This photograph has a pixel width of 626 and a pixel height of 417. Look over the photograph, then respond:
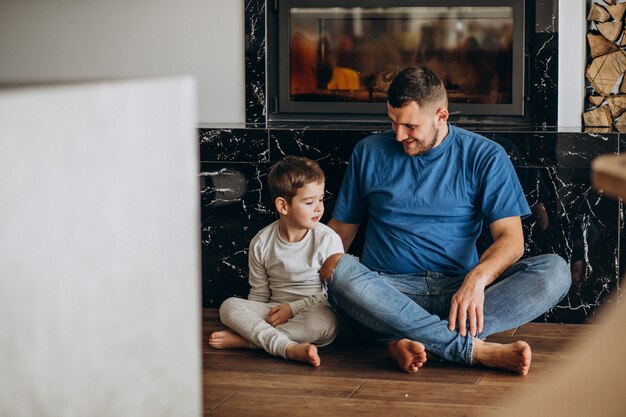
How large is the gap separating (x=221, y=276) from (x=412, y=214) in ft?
2.38

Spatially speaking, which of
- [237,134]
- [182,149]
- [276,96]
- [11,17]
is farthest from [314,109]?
[182,149]

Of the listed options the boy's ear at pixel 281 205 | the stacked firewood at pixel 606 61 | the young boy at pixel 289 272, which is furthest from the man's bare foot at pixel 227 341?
the stacked firewood at pixel 606 61

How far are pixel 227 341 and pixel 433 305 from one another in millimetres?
543

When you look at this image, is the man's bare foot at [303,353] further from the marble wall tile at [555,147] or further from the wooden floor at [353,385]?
the marble wall tile at [555,147]

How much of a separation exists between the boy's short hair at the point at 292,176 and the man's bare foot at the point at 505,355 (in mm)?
650

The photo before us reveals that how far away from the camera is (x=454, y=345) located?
2.30 meters

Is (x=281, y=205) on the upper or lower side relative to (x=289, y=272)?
upper

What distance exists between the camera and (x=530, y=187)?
9.10 feet

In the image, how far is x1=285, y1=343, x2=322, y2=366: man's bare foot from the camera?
2.32 metres

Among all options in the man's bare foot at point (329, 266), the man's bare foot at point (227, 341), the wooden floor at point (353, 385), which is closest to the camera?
the wooden floor at point (353, 385)

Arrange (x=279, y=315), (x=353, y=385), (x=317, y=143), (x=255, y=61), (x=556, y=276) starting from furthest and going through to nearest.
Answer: (x=255, y=61)
(x=317, y=143)
(x=279, y=315)
(x=556, y=276)
(x=353, y=385)

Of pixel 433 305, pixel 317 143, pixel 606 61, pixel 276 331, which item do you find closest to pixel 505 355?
pixel 433 305

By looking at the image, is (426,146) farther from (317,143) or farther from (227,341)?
(227,341)

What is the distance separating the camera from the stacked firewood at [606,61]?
3.06 metres
